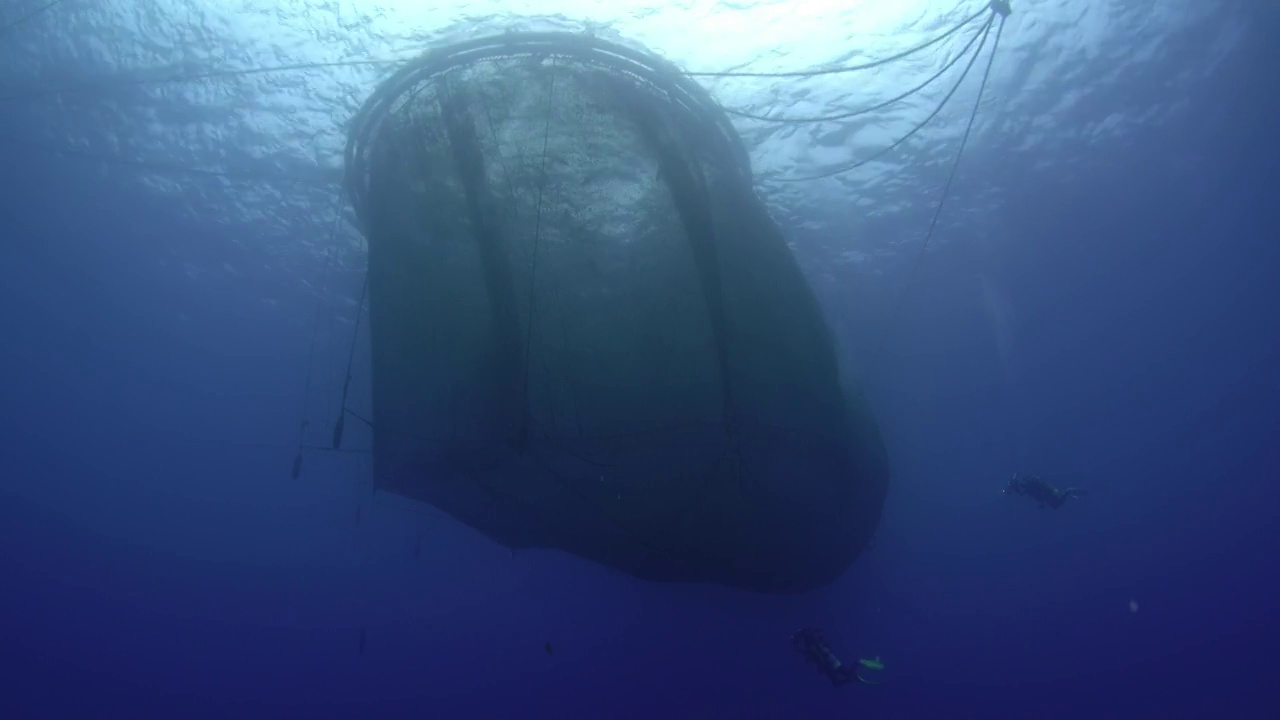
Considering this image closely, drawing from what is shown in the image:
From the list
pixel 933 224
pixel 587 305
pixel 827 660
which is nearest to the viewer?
pixel 587 305

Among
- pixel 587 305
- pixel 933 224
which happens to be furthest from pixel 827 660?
pixel 933 224

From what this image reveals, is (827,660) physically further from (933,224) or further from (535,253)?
(933,224)

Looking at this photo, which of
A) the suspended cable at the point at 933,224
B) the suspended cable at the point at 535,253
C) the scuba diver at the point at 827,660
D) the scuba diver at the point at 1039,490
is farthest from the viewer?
the scuba diver at the point at 1039,490

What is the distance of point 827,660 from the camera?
42.8ft

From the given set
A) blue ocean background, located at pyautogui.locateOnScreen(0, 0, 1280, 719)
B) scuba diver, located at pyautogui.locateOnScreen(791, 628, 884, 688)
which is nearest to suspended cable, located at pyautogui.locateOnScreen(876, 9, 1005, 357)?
blue ocean background, located at pyautogui.locateOnScreen(0, 0, 1280, 719)

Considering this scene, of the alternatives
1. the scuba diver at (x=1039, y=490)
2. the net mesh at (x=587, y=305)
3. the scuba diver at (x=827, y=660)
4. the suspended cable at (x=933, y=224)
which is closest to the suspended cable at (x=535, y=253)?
the net mesh at (x=587, y=305)

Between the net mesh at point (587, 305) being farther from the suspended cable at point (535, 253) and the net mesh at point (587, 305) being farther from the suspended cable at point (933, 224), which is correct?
the suspended cable at point (933, 224)

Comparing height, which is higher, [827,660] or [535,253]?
[535,253]

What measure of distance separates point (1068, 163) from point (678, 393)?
1445 centimetres

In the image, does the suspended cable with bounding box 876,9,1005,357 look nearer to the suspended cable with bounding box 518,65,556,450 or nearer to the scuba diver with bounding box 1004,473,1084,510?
the scuba diver with bounding box 1004,473,1084,510

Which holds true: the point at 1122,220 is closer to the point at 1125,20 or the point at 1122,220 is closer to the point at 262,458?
the point at 1125,20

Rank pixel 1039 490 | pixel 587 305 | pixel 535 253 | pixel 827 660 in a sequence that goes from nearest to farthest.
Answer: pixel 535 253 → pixel 587 305 → pixel 827 660 → pixel 1039 490

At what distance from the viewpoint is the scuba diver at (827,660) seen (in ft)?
40.2

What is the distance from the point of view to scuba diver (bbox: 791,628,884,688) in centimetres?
1226
